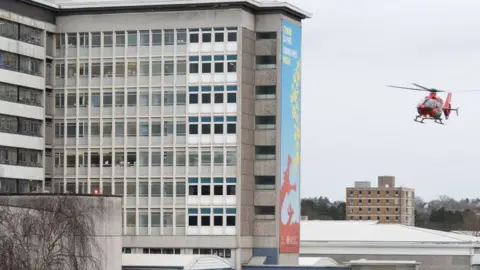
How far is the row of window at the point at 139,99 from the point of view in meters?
126

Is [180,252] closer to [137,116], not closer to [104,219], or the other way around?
[137,116]

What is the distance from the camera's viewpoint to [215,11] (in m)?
126

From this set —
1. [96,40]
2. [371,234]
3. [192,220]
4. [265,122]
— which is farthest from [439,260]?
[96,40]

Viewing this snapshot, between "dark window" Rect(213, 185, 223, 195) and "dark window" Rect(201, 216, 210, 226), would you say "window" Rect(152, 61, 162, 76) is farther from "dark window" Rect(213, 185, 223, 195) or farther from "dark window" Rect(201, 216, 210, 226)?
"dark window" Rect(201, 216, 210, 226)

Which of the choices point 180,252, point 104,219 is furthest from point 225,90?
point 104,219

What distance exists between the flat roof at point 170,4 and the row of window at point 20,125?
10.6 m

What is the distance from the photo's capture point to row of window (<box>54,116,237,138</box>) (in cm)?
12625

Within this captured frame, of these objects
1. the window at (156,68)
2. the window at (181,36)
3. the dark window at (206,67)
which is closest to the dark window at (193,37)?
the window at (181,36)

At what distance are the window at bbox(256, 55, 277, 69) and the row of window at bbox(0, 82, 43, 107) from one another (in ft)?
64.7

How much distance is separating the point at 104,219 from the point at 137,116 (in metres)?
23.8

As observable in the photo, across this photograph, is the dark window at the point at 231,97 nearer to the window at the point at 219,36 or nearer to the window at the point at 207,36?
the window at the point at 219,36

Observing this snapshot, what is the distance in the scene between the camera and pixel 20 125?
125 meters

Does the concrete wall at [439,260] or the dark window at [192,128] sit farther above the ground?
the dark window at [192,128]

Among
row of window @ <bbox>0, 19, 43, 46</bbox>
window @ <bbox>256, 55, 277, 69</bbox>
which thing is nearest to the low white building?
window @ <bbox>256, 55, 277, 69</bbox>
